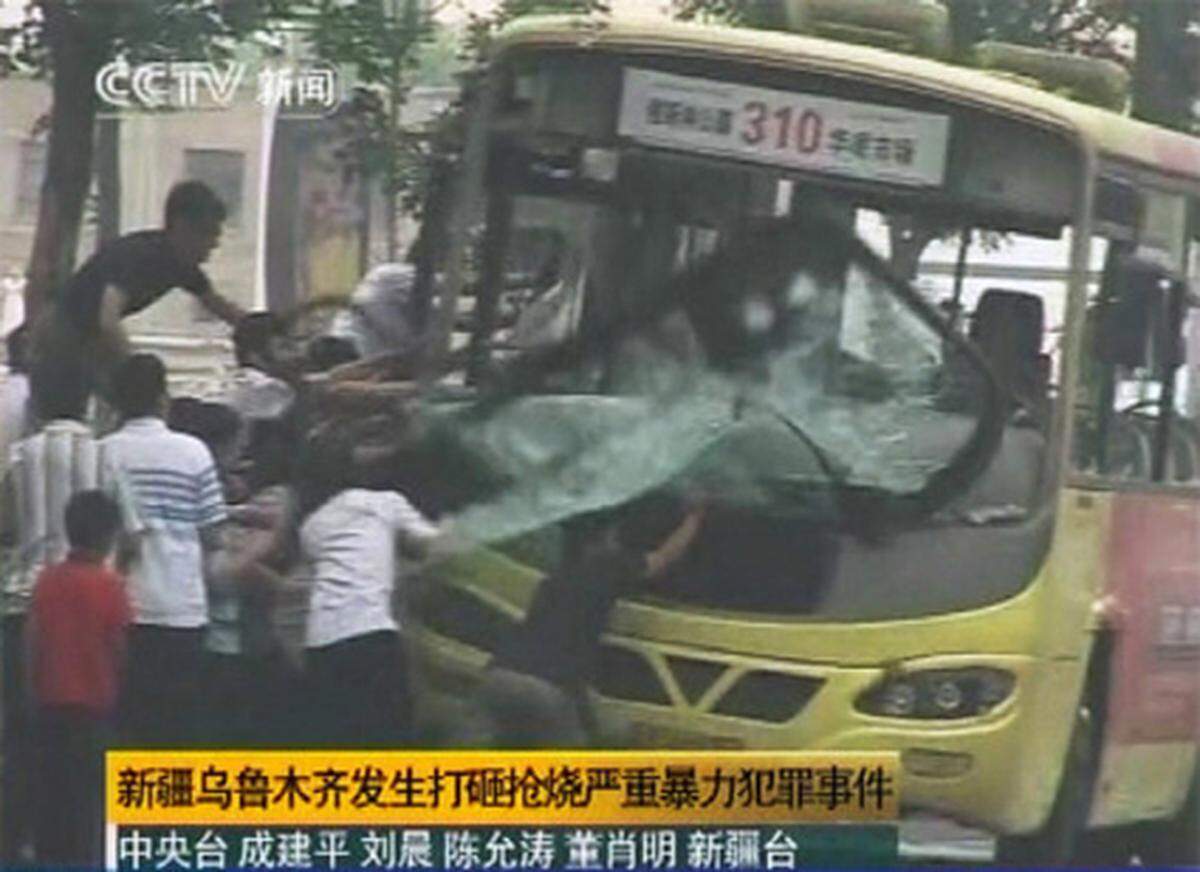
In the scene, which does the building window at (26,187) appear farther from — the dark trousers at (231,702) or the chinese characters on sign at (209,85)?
the dark trousers at (231,702)

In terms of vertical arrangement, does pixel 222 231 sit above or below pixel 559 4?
below

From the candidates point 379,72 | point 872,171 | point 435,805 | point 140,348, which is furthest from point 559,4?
point 435,805

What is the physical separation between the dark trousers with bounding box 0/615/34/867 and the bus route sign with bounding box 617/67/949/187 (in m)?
1.12

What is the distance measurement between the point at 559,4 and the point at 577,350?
1.59ft

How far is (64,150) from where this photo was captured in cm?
368

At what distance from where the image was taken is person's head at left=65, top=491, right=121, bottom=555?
3705 mm

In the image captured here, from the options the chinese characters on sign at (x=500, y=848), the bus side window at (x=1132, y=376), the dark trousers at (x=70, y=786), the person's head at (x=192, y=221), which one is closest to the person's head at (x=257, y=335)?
the person's head at (x=192, y=221)

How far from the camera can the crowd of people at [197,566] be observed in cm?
370

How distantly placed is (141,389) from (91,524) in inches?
7.9

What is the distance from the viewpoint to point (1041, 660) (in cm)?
378

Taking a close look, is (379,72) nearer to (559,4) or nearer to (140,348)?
(559,4)

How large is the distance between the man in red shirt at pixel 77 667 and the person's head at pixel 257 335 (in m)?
0.28

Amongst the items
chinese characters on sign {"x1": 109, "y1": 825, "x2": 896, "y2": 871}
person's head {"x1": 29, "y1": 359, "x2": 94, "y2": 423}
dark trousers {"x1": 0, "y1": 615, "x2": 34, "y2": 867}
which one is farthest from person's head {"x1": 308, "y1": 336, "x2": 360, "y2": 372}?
chinese characters on sign {"x1": 109, "y1": 825, "x2": 896, "y2": 871}

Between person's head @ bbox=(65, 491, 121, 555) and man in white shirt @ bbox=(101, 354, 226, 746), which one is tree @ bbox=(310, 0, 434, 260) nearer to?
man in white shirt @ bbox=(101, 354, 226, 746)
